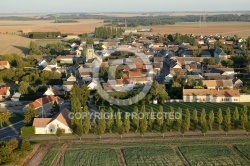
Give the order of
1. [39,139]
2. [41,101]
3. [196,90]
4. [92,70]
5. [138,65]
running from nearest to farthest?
1. [39,139]
2. [41,101]
3. [196,90]
4. [92,70]
5. [138,65]

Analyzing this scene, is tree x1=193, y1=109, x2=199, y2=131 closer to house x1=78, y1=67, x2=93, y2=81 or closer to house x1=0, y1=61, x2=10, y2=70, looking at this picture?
house x1=78, y1=67, x2=93, y2=81

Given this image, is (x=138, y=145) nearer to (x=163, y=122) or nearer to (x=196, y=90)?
(x=163, y=122)

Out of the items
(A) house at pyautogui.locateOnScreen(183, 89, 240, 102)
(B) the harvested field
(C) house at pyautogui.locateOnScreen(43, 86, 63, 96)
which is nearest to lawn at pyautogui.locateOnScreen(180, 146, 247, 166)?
(A) house at pyautogui.locateOnScreen(183, 89, 240, 102)

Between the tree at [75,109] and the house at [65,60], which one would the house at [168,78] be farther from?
the house at [65,60]

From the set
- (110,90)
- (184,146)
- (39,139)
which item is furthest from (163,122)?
(110,90)

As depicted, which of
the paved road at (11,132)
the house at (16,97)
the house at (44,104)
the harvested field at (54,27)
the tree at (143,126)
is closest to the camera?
the tree at (143,126)

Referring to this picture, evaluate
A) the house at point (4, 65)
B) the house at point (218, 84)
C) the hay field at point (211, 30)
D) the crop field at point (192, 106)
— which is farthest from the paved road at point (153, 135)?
the hay field at point (211, 30)
